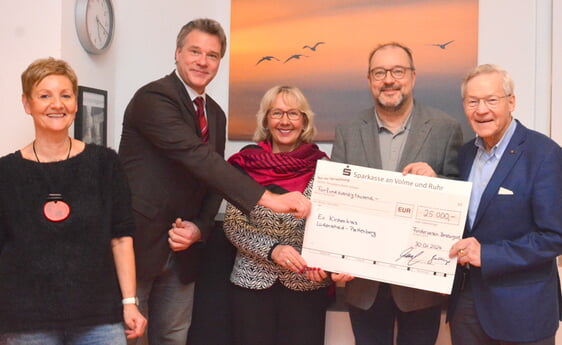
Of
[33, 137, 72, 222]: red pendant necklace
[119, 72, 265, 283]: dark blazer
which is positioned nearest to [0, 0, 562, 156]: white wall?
[119, 72, 265, 283]: dark blazer

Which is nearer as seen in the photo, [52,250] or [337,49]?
[52,250]

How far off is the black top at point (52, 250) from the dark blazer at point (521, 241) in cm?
132

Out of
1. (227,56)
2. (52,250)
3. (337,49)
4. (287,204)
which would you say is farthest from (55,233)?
(337,49)

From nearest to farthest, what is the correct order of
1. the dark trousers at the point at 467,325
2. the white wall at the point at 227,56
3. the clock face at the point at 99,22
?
the dark trousers at the point at 467,325 < the clock face at the point at 99,22 < the white wall at the point at 227,56

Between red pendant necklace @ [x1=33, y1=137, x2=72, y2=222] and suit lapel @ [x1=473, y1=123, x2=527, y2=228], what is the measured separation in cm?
143

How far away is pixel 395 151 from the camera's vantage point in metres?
2.14

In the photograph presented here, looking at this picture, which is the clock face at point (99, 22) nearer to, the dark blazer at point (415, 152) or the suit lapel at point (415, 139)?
the dark blazer at point (415, 152)

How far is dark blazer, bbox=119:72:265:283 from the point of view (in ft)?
6.60

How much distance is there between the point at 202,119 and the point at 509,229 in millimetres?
1338

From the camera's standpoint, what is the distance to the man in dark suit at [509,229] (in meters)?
1.74

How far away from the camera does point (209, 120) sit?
230 centimetres

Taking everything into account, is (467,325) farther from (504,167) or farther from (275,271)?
(275,271)
